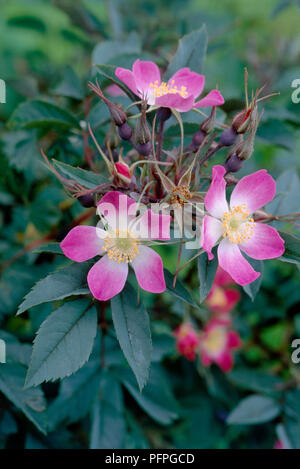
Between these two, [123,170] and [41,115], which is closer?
[123,170]

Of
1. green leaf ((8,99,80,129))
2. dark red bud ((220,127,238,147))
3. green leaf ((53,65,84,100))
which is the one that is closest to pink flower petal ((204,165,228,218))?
dark red bud ((220,127,238,147))

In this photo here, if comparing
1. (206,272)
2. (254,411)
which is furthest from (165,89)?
(254,411)

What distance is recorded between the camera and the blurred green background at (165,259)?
1.09 meters

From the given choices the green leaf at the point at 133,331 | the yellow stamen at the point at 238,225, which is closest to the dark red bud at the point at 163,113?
the yellow stamen at the point at 238,225

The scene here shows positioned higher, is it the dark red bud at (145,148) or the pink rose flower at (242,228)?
the dark red bud at (145,148)

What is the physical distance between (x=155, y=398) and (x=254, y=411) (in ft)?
1.01

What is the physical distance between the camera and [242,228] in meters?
0.80

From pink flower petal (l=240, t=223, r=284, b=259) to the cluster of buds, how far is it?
25.3 inches

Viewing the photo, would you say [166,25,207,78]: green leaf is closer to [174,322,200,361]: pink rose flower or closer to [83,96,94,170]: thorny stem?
[83,96,94,170]: thorny stem

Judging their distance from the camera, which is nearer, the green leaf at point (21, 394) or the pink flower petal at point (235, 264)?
the pink flower petal at point (235, 264)

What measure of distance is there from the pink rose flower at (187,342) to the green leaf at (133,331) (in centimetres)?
64

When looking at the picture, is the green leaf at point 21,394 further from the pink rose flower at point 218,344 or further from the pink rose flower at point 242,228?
the pink rose flower at point 218,344

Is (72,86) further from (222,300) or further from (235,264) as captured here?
(222,300)

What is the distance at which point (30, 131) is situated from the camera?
3.93 feet
